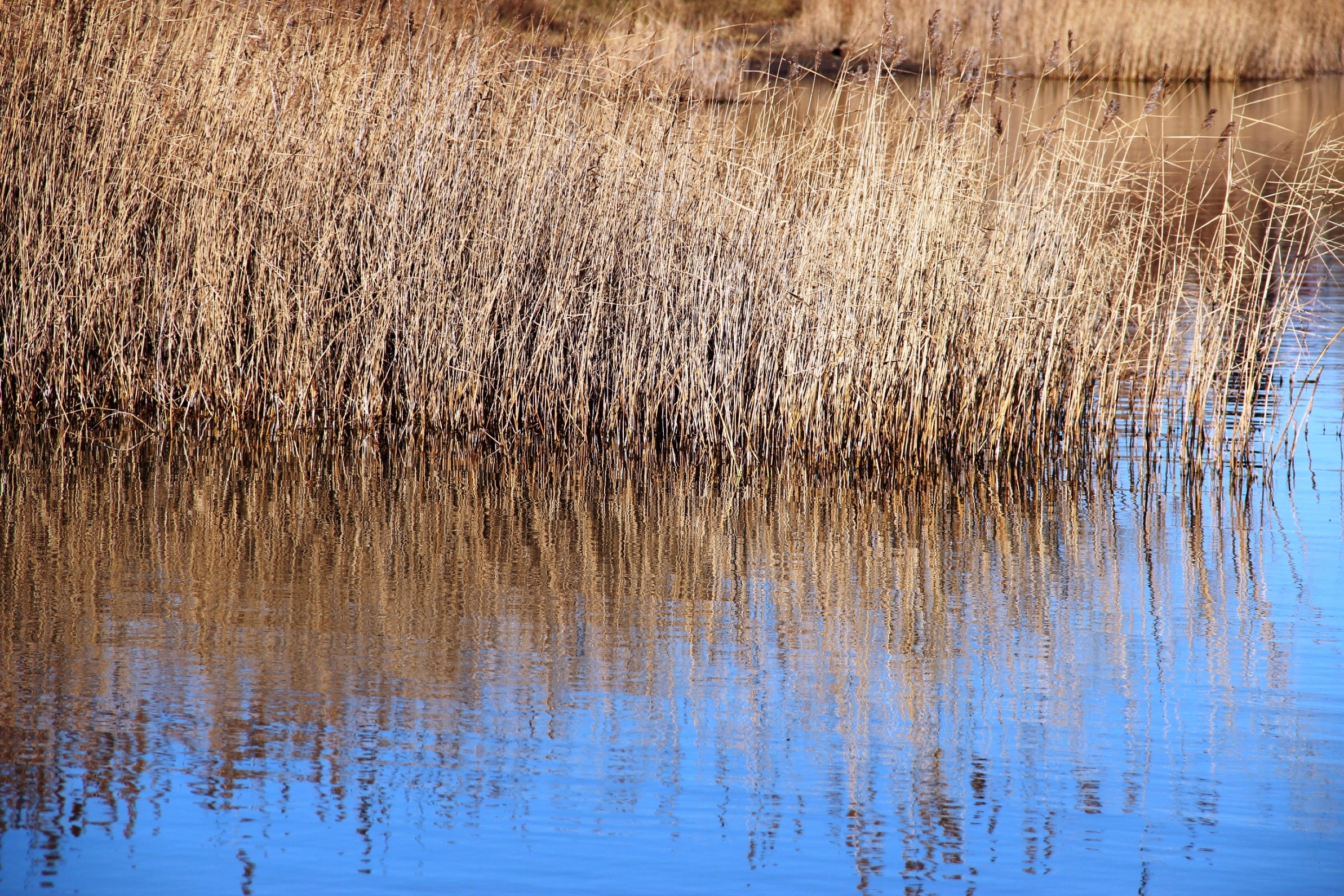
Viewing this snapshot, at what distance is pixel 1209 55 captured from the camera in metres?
21.0

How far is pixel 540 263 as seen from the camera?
582cm

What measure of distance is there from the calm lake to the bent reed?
0.70 m

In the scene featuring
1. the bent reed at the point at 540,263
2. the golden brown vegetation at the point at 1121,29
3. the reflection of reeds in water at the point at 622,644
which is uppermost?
the golden brown vegetation at the point at 1121,29

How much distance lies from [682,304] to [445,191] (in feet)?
3.29

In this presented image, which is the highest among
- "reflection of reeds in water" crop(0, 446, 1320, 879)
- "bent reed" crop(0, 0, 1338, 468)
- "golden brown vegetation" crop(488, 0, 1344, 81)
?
"golden brown vegetation" crop(488, 0, 1344, 81)

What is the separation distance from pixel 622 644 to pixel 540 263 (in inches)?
111

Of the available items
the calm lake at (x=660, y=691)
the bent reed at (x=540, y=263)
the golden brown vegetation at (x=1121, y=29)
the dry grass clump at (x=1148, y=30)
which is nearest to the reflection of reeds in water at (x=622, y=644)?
the calm lake at (x=660, y=691)

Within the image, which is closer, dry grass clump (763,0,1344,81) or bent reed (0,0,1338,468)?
bent reed (0,0,1338,468)

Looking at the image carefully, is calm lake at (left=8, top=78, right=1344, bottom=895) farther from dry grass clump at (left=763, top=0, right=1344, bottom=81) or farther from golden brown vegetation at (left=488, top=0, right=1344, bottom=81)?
dry grass clump at (left=763, top=0, right=1344, bottom=81)

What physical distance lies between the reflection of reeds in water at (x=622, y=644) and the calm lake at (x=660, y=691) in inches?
0.5

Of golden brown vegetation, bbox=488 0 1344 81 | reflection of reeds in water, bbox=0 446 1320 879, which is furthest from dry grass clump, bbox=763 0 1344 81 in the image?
reflection of reeds in water, bbox=0 446 1320 879

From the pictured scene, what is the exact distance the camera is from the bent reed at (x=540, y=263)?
5.46m

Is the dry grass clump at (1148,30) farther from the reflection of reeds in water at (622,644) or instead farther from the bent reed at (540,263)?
the reflection of reeds in water at (622,644)

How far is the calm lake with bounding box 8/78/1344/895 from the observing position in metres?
2.26
